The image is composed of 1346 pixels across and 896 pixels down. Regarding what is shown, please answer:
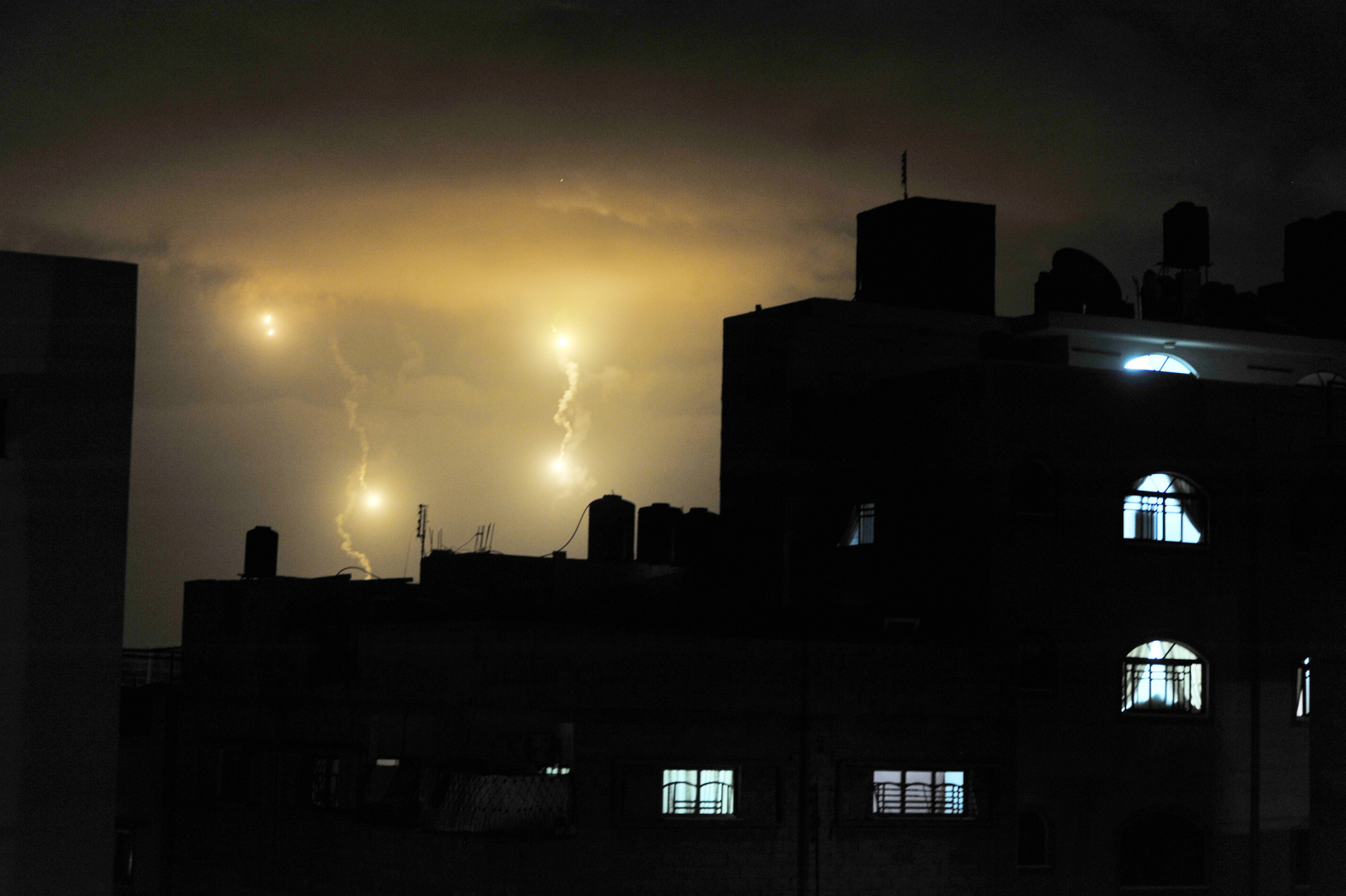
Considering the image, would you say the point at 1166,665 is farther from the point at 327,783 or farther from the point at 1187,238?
the point at 1187,238

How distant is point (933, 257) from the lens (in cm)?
4075

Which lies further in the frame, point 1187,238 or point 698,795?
point 1187,238

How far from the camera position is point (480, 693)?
2589 cm

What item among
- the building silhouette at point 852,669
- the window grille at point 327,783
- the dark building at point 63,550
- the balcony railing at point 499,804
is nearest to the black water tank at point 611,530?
the building silhouette at point 852,669

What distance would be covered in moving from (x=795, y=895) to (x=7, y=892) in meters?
13.2

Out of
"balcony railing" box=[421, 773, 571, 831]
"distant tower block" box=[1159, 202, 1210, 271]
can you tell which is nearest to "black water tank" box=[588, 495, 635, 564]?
"balcony railing" box=[421, 773, 571, 831]

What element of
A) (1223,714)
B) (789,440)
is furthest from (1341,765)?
(789,440)

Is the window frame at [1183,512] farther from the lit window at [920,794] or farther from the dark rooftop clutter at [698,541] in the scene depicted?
the dark rooftop clutter at [698,541]

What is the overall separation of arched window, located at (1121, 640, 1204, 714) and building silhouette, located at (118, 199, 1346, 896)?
6 cm

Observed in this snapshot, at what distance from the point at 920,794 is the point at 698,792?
399 centimetres

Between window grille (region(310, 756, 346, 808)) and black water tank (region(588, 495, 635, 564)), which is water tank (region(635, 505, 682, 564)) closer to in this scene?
black water tank (region(588, 495, 635, 564))

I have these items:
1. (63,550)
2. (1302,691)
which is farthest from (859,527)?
(63,550)

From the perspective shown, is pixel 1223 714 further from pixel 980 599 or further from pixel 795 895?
pixel 795 895

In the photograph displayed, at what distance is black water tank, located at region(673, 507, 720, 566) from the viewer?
121 feet
